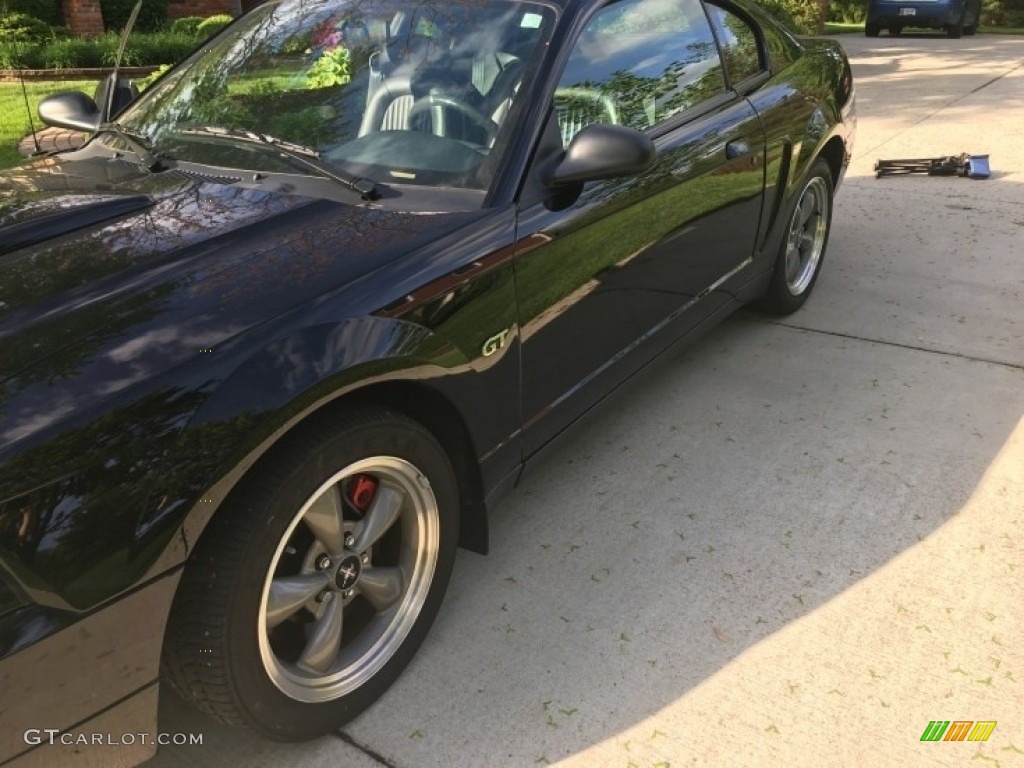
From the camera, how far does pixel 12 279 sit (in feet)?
6.35

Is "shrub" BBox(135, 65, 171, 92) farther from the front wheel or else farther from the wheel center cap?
the front wheel

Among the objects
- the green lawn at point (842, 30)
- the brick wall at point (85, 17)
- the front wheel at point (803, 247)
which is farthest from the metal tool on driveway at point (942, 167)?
the green lawn at point (842, 30)

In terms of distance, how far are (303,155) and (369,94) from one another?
1.10ft

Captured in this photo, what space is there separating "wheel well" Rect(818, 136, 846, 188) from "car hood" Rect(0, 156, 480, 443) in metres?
2.77

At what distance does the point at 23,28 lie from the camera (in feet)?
36.9

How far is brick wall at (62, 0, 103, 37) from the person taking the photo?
12.7 m

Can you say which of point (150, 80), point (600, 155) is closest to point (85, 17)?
point (150, 80)

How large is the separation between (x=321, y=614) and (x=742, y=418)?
81.3 inches

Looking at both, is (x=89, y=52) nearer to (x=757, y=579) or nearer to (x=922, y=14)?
(x=757, y=579)

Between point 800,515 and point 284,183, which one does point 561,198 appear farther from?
point 800,515

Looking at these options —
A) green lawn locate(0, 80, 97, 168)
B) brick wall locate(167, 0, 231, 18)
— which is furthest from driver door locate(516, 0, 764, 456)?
brick wall locate(167, 0, 231, 18)

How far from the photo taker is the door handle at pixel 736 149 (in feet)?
11.0

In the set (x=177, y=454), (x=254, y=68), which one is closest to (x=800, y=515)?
(x=177, y=454)

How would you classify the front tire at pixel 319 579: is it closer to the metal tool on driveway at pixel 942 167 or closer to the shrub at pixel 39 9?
the metal tool on driveway at pixel 942 167
